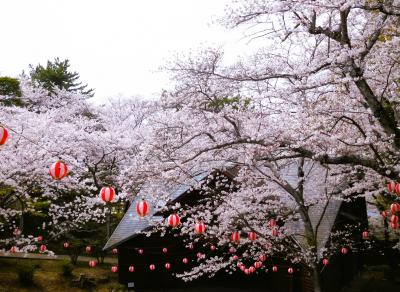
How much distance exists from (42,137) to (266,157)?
31.4 ft

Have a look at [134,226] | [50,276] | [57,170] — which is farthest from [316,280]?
[50,276]

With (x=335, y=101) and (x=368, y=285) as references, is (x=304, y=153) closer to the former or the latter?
(x=335, y=101)

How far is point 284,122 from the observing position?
826cm

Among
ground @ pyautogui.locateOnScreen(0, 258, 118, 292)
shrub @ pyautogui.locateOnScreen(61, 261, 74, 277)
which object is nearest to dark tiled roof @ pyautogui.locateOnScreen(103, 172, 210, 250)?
ground @ pyautogui.locateOnScreen(0, 258, 118, 292)

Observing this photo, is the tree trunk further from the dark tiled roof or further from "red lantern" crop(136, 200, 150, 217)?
the dark tiled roof

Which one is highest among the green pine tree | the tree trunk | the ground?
the green pine tree

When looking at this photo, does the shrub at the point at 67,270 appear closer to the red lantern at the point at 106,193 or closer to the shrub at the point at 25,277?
the shrub at the point at 25,277

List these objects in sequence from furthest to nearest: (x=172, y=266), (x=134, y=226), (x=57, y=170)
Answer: (x=172, y=266), (x=134, y=226), (x=57, y=170)

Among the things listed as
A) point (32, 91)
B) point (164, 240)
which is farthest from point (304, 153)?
point (32, 91)

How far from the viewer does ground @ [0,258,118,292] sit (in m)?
14.4

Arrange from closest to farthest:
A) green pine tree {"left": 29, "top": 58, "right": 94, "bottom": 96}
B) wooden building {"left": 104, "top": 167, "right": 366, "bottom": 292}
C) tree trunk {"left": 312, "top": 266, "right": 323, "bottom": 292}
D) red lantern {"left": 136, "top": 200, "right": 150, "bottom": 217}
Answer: red lantern {"left": 136, "top": 200, "right": 150, "bottom": 217}, tree trunk {"left": 312, "top": 266, "right": 323, "bottom": 292}, wooden building {"left": 104, "top": 167, "right": 366, "bottom": 292}, green pine tree {"left": 29, "top": 58, "right": 94, "bottom": 96}

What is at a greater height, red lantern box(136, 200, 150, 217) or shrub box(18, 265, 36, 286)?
red lantern box(136, 200, 150, 217)

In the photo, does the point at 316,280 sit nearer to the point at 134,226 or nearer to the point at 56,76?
the point at 134,226

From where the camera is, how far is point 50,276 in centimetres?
1573
